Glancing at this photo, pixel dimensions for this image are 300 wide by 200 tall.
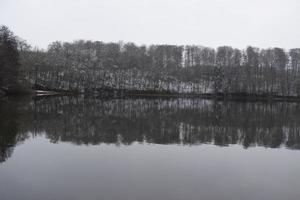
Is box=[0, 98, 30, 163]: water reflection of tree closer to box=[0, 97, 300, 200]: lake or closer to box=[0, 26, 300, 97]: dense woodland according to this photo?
box=[0, 97, 300, 200]: lake

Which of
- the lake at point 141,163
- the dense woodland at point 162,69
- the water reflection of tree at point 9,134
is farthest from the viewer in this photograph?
the dense woodland at point 162,69

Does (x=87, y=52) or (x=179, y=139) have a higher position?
(x=87, y=52)

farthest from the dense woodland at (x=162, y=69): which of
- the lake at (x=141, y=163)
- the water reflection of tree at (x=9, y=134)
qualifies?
the lake at (x=141, y=163)

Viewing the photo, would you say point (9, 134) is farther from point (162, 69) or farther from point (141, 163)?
point (162, 69)

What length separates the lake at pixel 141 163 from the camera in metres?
12.5

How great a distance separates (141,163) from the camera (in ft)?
56.5

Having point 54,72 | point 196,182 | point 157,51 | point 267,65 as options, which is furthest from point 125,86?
point 196,182

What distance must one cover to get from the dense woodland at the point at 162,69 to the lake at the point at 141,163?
241 feet

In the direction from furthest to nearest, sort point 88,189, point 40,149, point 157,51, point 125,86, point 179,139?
point 157,51 → point 125,86 → point 179,139 → point 40,149 → point 88,189

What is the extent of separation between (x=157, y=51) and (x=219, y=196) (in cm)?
13969

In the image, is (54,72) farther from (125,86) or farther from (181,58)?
(181,58)

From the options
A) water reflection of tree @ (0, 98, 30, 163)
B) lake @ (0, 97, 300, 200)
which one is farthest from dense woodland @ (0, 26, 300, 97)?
lake @ (0, 97, 300, 200)

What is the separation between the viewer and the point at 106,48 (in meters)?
154

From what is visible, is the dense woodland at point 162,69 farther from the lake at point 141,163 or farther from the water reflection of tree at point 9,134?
the lake at point 141,163
